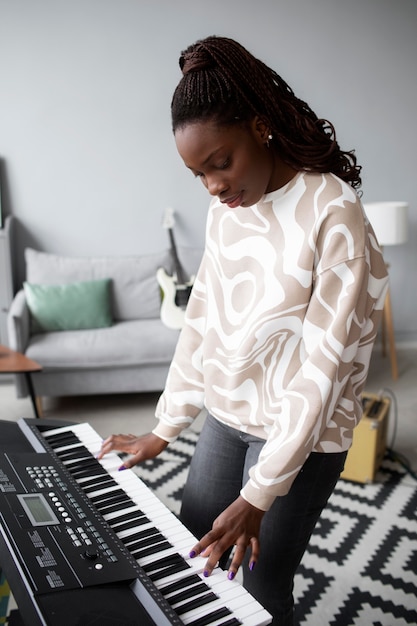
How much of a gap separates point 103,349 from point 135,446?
2.15 meters

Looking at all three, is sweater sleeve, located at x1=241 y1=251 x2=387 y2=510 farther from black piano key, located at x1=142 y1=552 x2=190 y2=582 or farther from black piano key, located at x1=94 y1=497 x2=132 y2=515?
black piano key, located at x1=94 y1=497 x2=132 y2=515

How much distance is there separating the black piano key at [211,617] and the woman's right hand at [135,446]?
1.41 ft

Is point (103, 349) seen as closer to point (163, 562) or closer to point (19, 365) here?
point (19, 365)

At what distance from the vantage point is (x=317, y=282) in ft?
3.10

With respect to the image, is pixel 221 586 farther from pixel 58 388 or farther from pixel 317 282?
pixel 58 388

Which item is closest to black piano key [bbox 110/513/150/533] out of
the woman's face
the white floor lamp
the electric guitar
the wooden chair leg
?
the woman's face

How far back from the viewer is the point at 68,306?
3.64 m

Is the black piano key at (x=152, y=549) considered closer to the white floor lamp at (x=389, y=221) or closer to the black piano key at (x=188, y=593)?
the black piano key at (x=188, y=593)

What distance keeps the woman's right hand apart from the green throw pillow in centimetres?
246

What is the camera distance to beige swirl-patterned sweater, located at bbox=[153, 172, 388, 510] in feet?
3.04

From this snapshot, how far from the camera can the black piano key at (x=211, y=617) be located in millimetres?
816

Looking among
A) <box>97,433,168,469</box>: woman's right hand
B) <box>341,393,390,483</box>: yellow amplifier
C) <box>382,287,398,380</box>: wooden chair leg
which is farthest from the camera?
<box>382,287,398,380</box>: wooden chair leg

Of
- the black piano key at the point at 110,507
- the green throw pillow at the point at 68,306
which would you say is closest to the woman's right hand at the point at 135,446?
the black piano key at the point at 110,507

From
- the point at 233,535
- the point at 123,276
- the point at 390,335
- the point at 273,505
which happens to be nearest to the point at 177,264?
the point at 123,276
